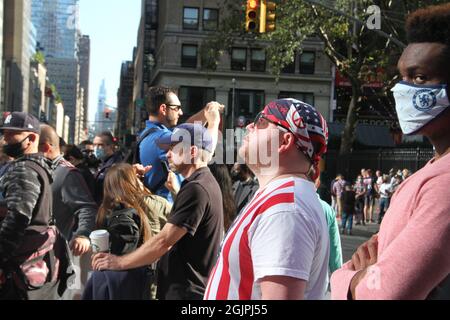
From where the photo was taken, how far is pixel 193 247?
404cm

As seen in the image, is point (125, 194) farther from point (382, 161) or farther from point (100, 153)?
point (382, 161)

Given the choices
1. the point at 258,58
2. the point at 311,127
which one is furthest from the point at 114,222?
the point at 258,58

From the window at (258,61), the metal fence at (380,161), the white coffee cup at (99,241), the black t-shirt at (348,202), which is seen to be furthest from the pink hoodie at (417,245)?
the window at (258,61)

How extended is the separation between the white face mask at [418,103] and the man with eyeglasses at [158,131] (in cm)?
312

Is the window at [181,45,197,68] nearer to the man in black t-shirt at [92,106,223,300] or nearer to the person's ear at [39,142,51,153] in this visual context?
the person's ear at [39,142,51,153]

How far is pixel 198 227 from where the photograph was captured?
13.3 ft

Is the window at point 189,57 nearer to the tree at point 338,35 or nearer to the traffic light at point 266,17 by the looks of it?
the tree at point 338,35

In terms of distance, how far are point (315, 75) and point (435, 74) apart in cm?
4977

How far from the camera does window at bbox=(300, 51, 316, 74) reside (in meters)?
51.0

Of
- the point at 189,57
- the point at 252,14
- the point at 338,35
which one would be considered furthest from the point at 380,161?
the point at 189,57

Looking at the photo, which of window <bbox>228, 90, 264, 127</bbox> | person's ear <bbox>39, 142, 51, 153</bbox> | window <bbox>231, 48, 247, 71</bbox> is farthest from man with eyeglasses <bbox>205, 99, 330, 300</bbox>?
window <bbox>231, 48, 247, 71</bbox>

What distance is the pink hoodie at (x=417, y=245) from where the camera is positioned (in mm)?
1582

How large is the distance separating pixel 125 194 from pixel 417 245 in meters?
3.51

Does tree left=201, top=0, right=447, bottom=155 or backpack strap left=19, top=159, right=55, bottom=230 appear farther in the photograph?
tree left=201, top=0, right=447, bottom=155
